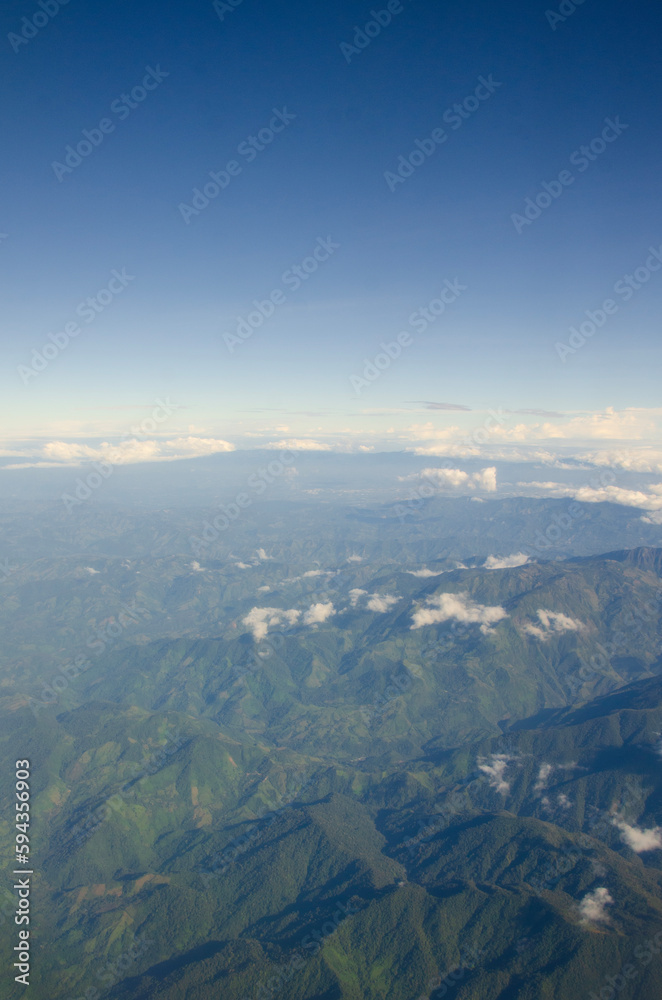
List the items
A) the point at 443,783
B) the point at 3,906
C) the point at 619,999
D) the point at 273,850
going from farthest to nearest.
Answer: the point at 443,783 → the point at 273,850 → the point at 3,906 → the point at 619,999

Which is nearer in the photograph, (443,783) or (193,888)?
(193,888)

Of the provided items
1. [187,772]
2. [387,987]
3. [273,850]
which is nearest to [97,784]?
[187,772]

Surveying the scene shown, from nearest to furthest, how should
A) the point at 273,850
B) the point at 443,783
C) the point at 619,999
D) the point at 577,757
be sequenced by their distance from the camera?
the point at 619,999, the point at 273,850, the point at 577,757, the point at 443,783

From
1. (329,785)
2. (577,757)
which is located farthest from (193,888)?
(577,757)

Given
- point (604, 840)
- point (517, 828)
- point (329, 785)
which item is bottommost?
point (329, 785)

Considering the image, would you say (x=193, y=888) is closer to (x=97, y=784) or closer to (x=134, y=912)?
(x=134, y=912)

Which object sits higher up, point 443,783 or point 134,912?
point 134,912

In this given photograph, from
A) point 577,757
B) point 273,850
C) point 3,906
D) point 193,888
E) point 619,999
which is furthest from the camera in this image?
point 577,757

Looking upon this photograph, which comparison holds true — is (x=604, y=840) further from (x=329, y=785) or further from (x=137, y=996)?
(x=137, y=996)

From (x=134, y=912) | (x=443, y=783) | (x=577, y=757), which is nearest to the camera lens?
(x=134, y=912)
